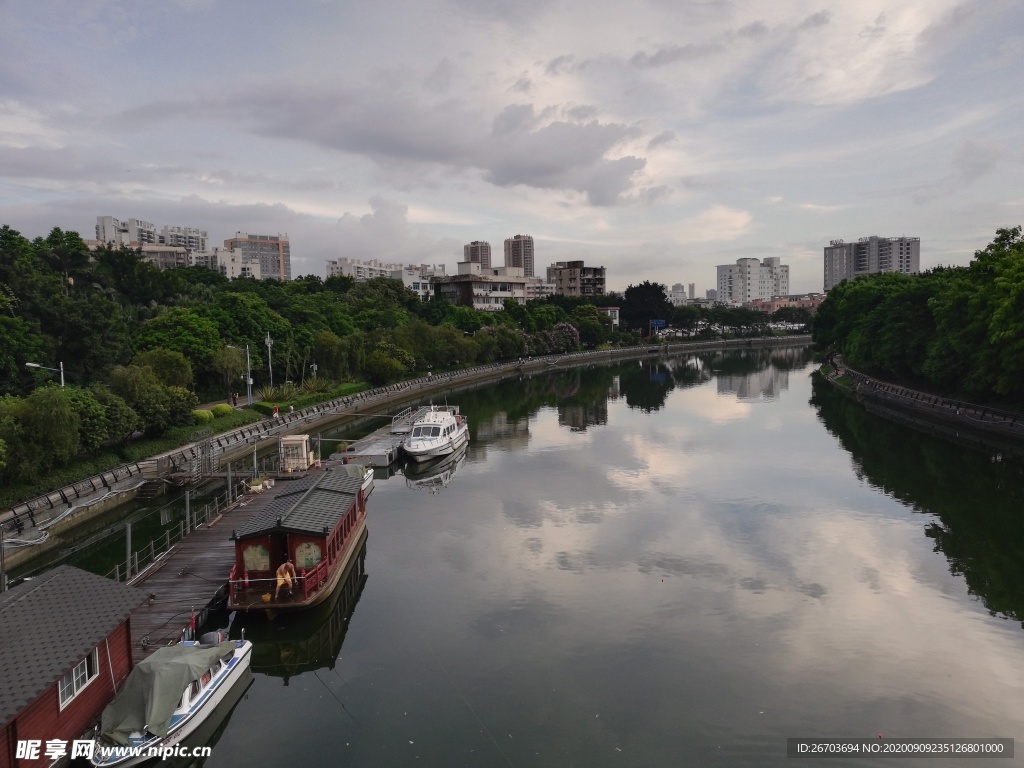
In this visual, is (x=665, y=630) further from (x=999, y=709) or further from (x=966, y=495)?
(x=966, y=495)

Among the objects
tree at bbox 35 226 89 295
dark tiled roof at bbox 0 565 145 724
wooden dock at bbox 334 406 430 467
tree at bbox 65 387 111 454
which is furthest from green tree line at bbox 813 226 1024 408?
tree at bbox 35 226 89 295

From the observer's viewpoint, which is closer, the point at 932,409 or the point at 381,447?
the point at 381,447

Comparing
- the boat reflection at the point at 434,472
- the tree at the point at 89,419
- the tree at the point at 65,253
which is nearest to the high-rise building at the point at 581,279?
the tree at the point at 65,253

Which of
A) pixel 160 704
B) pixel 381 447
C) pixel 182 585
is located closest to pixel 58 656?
pixel 160 704

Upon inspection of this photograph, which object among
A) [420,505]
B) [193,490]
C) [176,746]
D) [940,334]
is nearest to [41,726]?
[176,746]

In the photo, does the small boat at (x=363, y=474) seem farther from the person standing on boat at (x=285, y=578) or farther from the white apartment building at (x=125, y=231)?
the white apartment building at (x=125, y=231)

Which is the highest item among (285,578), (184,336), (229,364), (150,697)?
(184,336)

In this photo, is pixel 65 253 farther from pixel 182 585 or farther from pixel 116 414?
pixel 182 585
